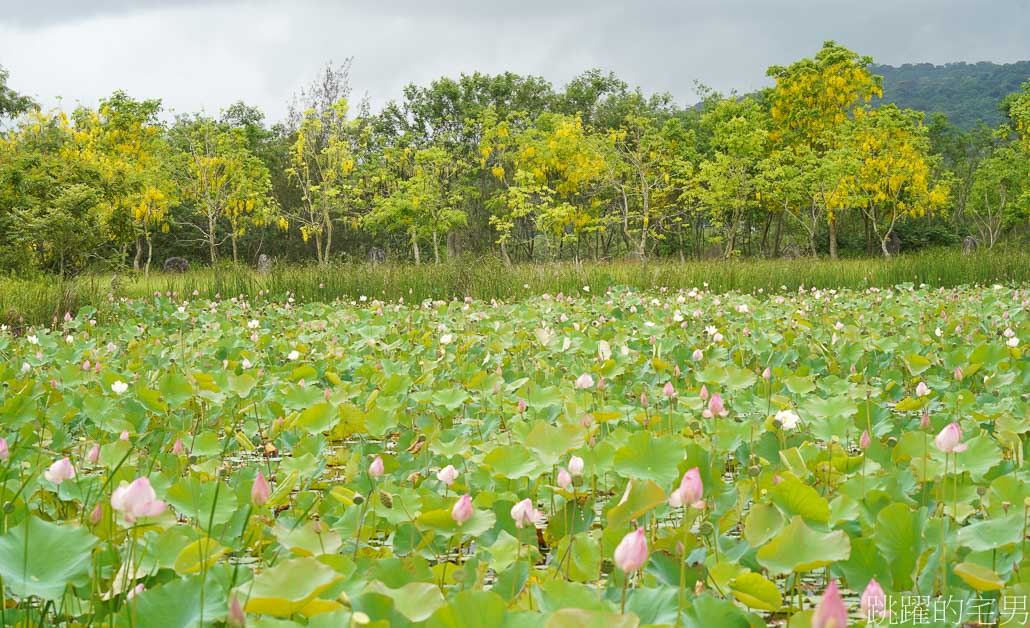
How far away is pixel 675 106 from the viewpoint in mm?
30469

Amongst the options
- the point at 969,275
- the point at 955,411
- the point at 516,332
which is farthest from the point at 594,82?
the point at 955,411

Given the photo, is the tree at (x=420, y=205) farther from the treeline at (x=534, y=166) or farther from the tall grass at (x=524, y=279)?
the tall grass at (x=524, y=279)

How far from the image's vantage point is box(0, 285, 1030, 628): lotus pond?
1017 mm

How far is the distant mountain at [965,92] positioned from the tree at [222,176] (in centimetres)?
5408

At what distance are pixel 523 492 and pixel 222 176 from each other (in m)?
20.9

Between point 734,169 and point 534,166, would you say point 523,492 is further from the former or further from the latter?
point 534,166

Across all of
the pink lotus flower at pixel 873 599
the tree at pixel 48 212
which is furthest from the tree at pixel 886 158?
the pink lotus flower at pixel 873 599

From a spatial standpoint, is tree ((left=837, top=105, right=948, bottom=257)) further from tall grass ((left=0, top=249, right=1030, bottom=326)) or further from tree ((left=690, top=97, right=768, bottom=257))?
tall grass ((left=0, top=249, right=1030, bottom=326))

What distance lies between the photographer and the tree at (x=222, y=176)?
65.0ft

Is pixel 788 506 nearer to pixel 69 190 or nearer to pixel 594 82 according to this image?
pixel 69 190

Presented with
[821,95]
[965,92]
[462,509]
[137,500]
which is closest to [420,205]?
[821,95]

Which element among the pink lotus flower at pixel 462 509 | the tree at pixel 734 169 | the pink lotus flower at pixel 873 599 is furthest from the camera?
the tree at pixel 734 169

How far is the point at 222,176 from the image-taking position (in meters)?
20.6

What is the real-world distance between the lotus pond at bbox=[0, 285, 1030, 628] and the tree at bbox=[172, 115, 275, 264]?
17.4 m
